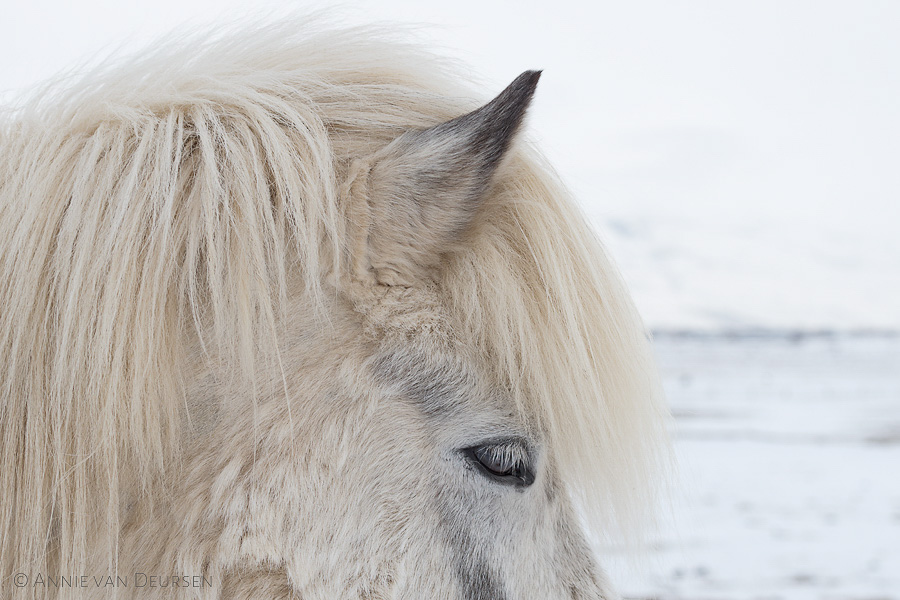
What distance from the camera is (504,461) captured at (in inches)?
42.5

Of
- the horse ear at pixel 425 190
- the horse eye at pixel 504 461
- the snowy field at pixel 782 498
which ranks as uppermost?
the horse ear at pixel 425 190

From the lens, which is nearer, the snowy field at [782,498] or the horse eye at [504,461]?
the horse eye at [504,461]

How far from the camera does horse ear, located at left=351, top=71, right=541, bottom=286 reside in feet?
3.17

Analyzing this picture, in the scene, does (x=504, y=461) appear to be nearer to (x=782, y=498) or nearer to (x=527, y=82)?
(x=527, y=82)

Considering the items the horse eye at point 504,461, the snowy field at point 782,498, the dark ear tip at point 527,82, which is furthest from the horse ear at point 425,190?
the snowy field at point 782,498

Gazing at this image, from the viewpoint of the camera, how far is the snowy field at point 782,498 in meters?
3.90

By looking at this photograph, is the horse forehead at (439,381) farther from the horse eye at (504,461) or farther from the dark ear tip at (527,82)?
the dark ear tip at (527,82)

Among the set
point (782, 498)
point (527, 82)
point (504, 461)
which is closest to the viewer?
point (527, 82)

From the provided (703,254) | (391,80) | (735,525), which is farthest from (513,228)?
(703,254)

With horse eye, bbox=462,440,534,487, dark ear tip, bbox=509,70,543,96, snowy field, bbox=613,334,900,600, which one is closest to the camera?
dark ear tip, bbox=509,70,543,96

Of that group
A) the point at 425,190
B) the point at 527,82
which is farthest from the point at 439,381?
the point at 527,82

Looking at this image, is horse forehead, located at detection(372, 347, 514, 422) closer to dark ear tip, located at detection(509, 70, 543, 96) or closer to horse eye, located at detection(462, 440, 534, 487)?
horse eye, located at detection(462, 440, 534, 487)

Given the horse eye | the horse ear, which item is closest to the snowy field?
the horse eye

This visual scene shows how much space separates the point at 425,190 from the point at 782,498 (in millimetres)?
6091
